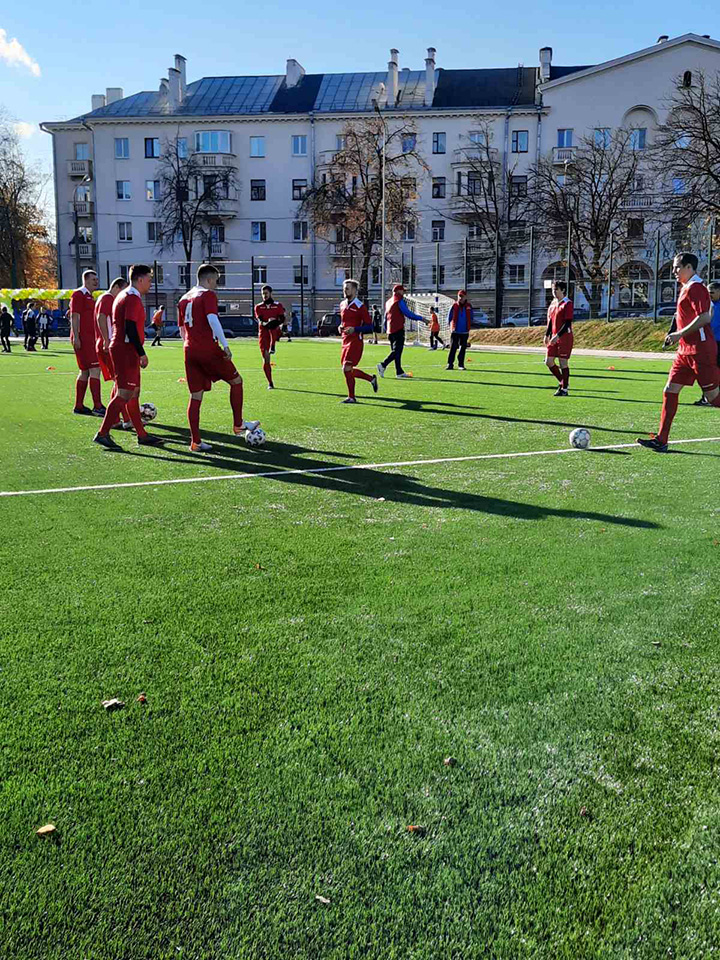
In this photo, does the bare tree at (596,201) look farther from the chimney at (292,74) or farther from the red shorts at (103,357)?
the red shorts at (103,357)

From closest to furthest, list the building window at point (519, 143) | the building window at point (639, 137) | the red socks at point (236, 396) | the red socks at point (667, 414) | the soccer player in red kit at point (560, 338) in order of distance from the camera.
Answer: the red socks at point (667, 414) < the red socks at point (236, 396) < the soccer player in red kit at point (560, 338) < the building window at point (639, 137) < the building window at point (519, 143)

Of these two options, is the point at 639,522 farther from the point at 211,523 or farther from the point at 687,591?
the point at 211,523

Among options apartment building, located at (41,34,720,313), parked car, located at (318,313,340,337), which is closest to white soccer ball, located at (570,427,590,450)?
parked car, located at (318,313,340,337)

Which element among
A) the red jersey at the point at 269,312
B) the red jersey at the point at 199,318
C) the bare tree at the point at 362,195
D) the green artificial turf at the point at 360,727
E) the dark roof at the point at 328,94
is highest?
the dark roof at the point at 328,94

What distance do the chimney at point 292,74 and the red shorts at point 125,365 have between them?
73.9 meters

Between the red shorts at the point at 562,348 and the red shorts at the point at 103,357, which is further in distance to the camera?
the red shorts at the point at 562,348

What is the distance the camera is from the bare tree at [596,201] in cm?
5991

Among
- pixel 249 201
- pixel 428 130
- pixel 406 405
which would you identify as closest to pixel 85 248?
pixel 249 201

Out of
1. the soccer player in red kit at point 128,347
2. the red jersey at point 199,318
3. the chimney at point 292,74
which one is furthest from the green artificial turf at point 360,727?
the chimney at point 292,74

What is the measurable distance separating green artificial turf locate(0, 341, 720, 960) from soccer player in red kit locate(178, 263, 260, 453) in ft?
9.22

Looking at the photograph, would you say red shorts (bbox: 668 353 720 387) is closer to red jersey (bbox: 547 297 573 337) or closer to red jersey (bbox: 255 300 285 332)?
red jersey (bbox: 547 297 573 337)

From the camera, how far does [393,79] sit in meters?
73.2

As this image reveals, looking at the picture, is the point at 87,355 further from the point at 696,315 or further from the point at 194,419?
the point at 696,315

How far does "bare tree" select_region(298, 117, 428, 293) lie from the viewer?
64438mm
